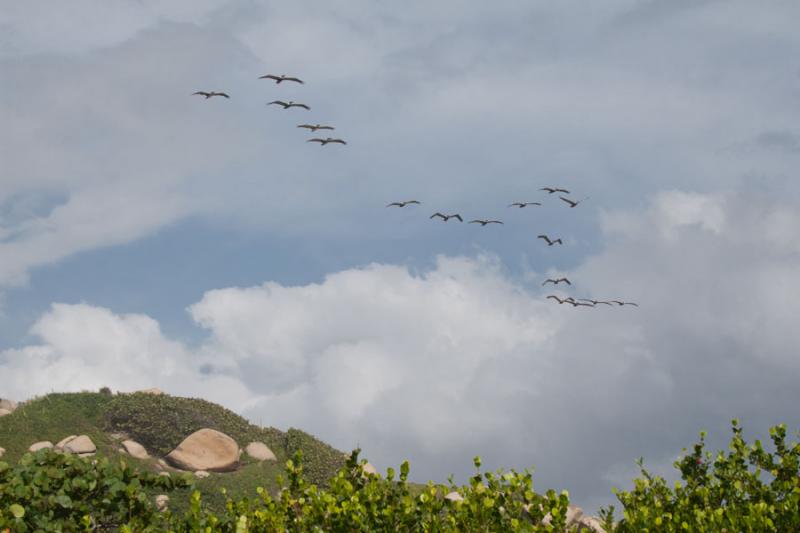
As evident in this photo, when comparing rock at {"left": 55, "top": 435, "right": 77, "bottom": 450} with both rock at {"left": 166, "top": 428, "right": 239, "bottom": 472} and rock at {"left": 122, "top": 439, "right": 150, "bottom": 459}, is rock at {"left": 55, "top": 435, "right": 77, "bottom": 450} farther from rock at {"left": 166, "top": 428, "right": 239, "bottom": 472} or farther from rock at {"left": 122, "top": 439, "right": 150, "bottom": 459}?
rock at {"left": 166, "top": 428, "right": 239, "bottom": 472}

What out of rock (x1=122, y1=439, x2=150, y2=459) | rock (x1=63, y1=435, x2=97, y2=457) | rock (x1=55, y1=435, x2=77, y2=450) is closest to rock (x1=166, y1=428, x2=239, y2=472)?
rock (x1=122, y1=439, x2=150, y2=459)

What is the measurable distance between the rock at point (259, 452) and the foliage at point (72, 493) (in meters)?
35.8

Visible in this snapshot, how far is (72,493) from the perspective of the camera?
1119 centimetres

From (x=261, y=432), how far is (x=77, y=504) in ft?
130

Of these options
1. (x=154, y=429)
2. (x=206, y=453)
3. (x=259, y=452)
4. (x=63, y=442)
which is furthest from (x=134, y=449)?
(x=259, y=452)

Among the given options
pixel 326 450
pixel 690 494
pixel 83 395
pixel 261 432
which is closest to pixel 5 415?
pixel 83 395

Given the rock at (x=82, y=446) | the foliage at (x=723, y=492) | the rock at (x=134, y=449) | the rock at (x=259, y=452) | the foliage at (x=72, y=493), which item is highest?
the rock at (x=259, y=452)

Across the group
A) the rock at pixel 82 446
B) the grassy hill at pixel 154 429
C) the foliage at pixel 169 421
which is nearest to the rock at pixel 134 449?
the grassy hill at pixel 154 429

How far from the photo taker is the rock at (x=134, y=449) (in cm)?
4472

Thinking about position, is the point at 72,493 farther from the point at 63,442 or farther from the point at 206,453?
the point at 63,442

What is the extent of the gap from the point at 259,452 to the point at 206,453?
11.5 ft

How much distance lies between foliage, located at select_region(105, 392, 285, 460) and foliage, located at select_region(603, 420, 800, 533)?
3689 cm

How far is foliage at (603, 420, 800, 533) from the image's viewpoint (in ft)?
36.0

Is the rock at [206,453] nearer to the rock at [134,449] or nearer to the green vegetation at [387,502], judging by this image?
the rock at [134,449]
